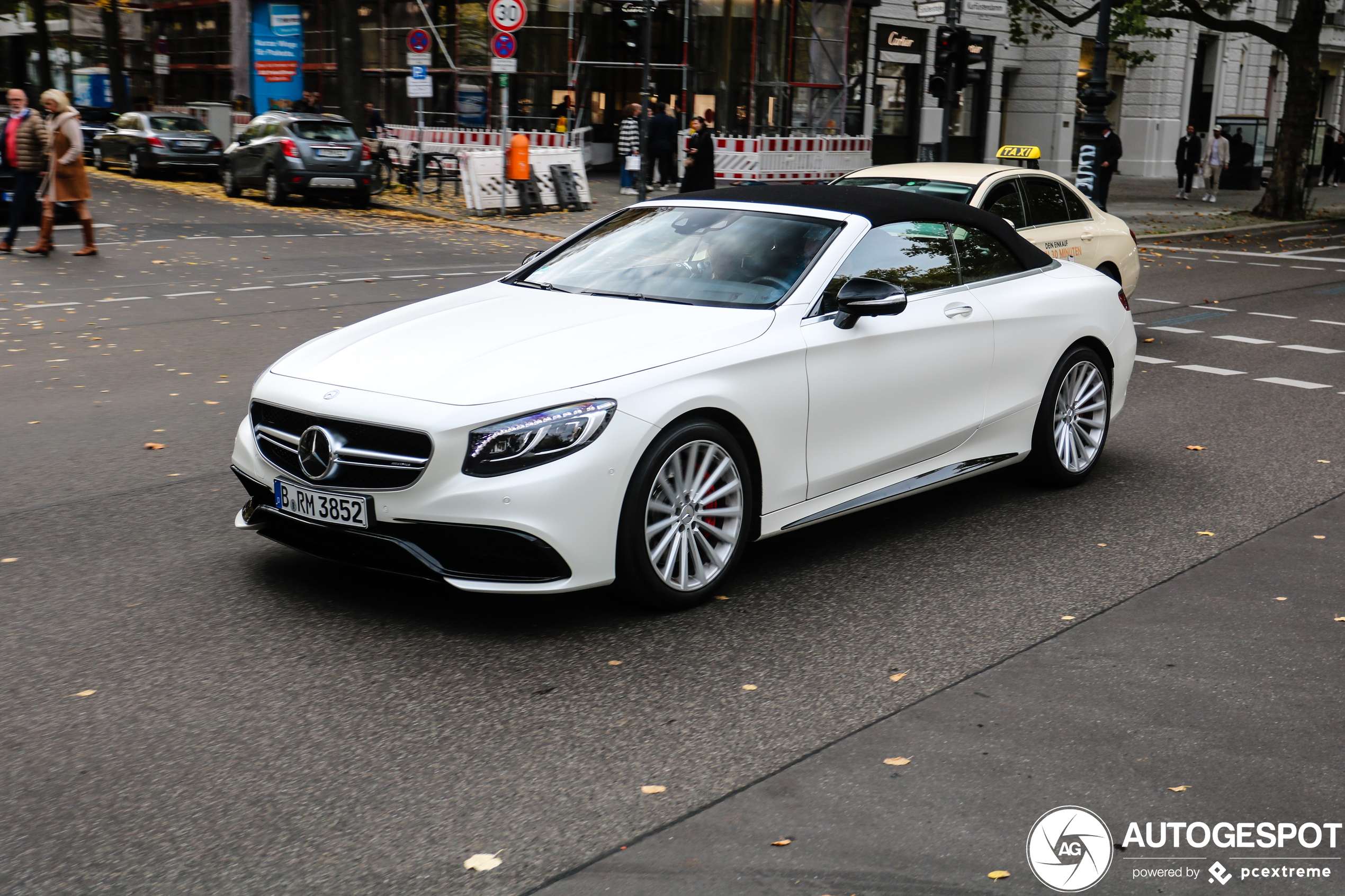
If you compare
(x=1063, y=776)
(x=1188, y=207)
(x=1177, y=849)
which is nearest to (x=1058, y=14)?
(x=1188, y=207)

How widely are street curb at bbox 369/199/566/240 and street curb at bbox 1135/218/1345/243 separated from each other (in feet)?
32.6

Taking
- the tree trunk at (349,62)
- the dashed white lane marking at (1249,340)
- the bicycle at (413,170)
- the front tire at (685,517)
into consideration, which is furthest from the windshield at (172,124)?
the front tire at (685,517)

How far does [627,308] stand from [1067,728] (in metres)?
2.35

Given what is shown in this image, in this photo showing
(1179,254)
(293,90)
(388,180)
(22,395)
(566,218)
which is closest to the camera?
(22,395)

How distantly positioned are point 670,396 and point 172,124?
30428 mm

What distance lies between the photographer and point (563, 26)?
35.6 m

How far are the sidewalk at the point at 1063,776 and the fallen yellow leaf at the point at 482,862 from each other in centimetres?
16

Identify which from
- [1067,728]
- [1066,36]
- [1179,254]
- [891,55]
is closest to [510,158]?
[1179,254]

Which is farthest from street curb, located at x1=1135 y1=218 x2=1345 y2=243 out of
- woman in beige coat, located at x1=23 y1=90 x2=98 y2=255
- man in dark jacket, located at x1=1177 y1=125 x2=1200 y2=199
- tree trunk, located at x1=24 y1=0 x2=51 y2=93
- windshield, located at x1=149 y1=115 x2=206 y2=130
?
tree trunk, located at x1=24 y1=0 x2=51 y2=93

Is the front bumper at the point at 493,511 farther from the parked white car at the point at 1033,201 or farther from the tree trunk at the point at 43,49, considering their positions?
the tree trunk at the point at 43,49

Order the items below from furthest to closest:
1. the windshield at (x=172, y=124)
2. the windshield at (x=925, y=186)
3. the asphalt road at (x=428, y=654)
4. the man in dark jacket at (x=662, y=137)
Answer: the windshield at (x=172, y=124)
the man in dark jacket at (x=662, y=137)
the windshield at (x=925, y=186)
the asphalt road at (x=428, y=654)

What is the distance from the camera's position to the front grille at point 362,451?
4539 millimetres

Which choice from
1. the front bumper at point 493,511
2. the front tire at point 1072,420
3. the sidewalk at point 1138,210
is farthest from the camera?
the sidewalk at point 1138,210

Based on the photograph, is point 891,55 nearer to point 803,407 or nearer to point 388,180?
point 388,180
